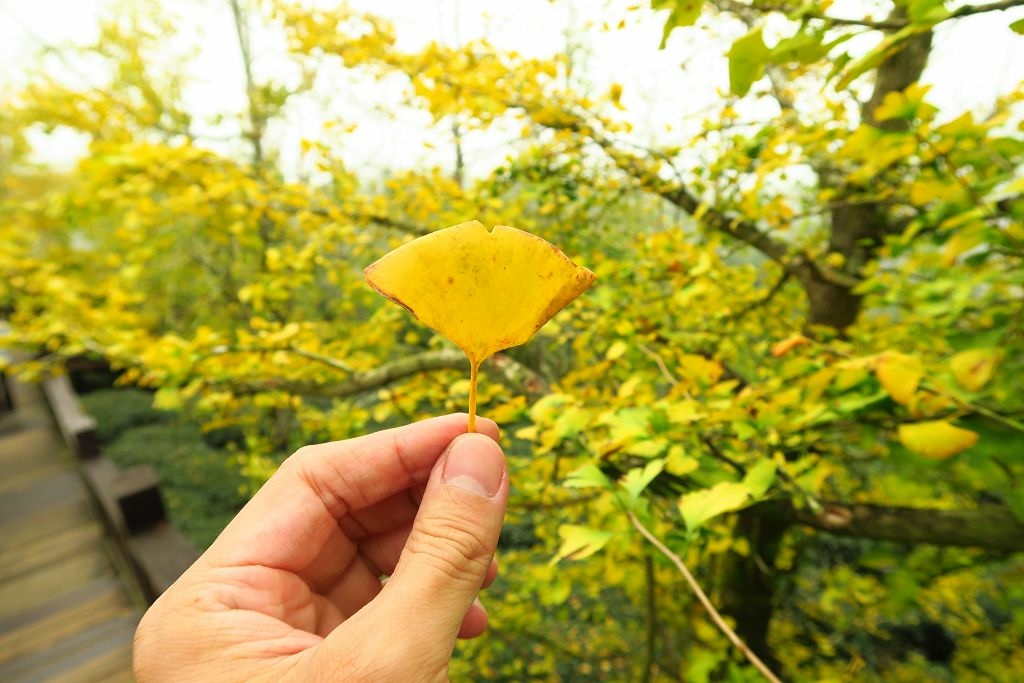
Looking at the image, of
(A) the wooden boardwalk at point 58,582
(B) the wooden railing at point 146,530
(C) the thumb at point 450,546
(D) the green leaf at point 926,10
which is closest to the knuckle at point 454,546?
(C) the thumb at point 450,546

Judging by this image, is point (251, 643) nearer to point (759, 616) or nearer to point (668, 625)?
point (759, 616)

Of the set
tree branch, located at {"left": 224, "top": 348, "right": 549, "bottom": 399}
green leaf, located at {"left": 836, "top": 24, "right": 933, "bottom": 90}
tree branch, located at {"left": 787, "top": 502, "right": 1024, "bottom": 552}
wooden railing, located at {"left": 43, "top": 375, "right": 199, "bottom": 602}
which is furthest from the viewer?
wooden railing, located at {"left": 43, "top": 375, "right": 199, "bottom": 602}

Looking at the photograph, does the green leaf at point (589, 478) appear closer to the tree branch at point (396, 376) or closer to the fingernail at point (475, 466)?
the fingernail at point (475, 466)

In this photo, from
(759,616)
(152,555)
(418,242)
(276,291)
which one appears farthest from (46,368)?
(759,616)

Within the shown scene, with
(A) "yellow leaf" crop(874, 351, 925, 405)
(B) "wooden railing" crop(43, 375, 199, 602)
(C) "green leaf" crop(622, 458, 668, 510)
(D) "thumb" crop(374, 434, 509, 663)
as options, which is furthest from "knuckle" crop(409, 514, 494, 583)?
(B) "wooden railing" crop(43, 375, 199, 602)

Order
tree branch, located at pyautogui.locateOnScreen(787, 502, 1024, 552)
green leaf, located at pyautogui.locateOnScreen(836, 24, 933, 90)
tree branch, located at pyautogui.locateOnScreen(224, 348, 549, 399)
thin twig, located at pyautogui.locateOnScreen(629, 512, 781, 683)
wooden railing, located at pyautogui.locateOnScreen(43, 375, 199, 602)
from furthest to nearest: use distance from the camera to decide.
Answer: wooden railing, located at pyautogui.locateOnScreen(43, 375, 199, 602) < tree branch, located at pyautogui.locateOnScreen(224, 348, 549, 399) < tree branch, located at pyautogui.locateOnScreen(787, 502, 1024, 552) < thin twig, located at pyautogui.locateOnScreen(629, 512, 781, 683) < green leaf, located at pyautogui.locateOnScreen(836, 24, 933, 90)

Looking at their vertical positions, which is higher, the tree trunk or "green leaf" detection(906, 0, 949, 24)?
"green leaf" detection(906, 0, 949, 24)

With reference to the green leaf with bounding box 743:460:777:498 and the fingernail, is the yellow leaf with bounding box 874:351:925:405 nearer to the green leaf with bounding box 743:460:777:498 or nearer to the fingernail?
the green leaf with bounding box 743:460:777:498
